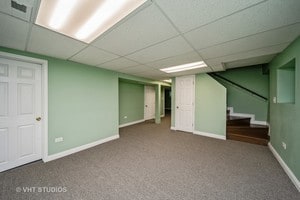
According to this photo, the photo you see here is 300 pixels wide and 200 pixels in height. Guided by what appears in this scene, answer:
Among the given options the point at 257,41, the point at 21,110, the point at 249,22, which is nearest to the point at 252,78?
the point at 257,41

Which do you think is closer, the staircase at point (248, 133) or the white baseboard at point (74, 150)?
the white baseboard at point (74, 150)

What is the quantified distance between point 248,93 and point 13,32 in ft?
19.7

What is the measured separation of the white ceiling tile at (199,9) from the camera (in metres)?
1.12

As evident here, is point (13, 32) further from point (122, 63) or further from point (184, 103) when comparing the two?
point (184, 103)

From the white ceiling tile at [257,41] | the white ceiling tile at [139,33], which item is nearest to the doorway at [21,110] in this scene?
the white ceiling tile at [139,33]

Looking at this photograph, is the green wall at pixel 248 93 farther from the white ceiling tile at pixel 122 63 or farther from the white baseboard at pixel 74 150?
the white baseboard at pixel 74 150

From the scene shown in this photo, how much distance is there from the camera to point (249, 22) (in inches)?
55.2

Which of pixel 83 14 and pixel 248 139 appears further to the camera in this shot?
pixel 248 139

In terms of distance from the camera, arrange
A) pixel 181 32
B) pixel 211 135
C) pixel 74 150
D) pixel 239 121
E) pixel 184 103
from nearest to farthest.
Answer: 1. pixel 181 32
2. pixel 74 150
3. pixel 211 135
4. pixel 239 121
5. pixel 184 103

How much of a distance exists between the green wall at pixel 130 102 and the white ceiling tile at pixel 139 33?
3.51m

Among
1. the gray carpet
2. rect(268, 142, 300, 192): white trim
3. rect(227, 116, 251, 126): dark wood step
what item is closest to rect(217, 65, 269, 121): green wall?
rect(227, 116, 251, 126): dark wood step

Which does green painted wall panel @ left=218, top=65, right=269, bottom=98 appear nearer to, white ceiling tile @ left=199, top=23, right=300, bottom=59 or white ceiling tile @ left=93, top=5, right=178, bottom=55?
white ceiling tile @ left=199, top=23, right=300, bottom=59

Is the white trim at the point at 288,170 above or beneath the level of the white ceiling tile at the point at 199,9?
beneath

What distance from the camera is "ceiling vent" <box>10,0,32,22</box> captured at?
1.13 metres
